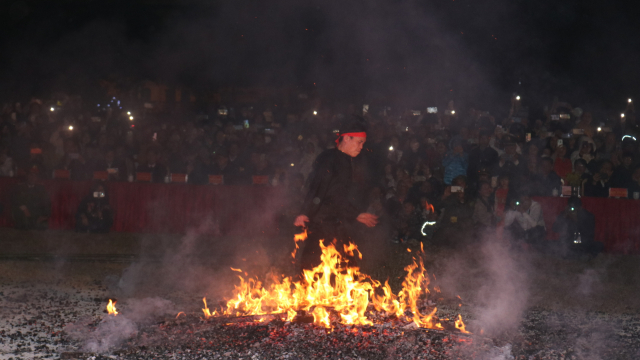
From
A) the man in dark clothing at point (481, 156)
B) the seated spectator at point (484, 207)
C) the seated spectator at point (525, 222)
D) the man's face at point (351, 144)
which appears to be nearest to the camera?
the man's face at point (351, 144)

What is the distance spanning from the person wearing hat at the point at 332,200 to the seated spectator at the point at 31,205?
5502 millimetres

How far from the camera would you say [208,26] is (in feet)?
26.9

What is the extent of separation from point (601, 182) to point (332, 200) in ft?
16.2

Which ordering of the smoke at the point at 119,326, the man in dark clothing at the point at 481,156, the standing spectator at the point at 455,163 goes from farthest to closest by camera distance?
the standing spectator at the point at 455,163
the man in dark clothing at the point at 481,156
the smoke at the point at 119,326

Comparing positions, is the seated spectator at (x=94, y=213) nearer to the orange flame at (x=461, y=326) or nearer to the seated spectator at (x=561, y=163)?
the orange flame at (x=461, y=326)

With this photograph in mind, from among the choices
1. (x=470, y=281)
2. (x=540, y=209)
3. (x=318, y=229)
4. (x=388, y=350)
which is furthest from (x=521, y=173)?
(x=388, y=350)

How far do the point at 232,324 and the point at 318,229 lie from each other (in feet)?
3.12

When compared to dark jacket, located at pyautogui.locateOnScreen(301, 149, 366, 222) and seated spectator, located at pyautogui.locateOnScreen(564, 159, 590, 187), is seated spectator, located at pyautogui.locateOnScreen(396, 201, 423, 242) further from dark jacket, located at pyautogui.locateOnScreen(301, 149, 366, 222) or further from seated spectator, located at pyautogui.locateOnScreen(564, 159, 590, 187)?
dark jacket, located at pyautogui.locateOnScreen(301, 149, 366, 222)

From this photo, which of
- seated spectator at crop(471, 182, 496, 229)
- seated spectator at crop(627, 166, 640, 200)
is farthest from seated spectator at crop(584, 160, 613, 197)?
seated spectator at crop(471, 182, 496, 229)

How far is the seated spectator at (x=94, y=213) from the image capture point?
308 inches

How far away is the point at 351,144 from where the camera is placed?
4168 mm

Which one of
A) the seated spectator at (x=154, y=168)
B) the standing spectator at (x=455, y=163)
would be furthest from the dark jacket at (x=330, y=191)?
the seated spectator at (x=154, y=168)

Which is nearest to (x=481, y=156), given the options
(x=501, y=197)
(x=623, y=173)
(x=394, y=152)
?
(x=501, y=197)

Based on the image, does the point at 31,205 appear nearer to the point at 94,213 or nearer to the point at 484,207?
the point at 94,213
